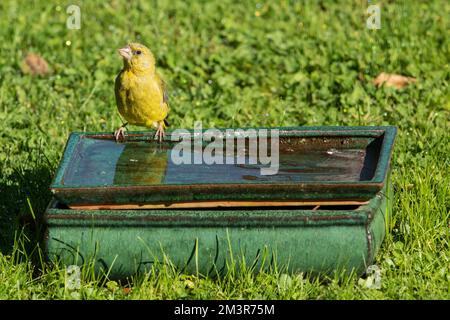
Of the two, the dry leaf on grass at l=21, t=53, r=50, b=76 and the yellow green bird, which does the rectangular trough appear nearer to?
the yellow green bird

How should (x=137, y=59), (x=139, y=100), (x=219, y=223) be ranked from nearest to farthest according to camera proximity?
(x=219, y=223) → (x=139, y=100) → (x=137, y=59)

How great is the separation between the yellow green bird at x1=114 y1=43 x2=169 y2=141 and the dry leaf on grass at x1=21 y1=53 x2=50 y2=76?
75.2 inches

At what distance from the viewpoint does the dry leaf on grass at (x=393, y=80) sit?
22.3 feet

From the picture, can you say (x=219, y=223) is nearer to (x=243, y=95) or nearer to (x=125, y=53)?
(x=125, y=53)

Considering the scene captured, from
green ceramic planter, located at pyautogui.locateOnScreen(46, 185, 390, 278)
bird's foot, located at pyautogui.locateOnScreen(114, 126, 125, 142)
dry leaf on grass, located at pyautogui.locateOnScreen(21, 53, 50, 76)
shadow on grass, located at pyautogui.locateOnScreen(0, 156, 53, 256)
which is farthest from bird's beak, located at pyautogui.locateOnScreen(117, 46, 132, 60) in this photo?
dry leaf on grass, located at pyautogui.locateOnScreen(21, 53, 50, 76)

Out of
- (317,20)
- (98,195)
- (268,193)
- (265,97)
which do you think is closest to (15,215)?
(98,195)

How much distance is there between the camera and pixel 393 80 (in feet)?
22.5

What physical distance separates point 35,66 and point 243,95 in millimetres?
1617

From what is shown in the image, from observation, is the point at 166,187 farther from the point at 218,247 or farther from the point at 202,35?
the point at 202,35

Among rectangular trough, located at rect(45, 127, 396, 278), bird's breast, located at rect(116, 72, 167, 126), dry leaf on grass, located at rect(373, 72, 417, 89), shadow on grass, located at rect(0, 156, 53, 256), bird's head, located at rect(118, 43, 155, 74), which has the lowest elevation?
shadow on grass, located at rect(0, 156, 53, 256)

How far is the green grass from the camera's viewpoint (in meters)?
4.39

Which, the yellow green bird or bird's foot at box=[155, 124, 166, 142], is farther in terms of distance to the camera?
the yellow green bird

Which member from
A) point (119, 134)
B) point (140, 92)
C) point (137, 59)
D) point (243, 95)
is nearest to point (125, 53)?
point (137, 59)

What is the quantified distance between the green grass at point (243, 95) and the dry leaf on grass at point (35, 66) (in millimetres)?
63
